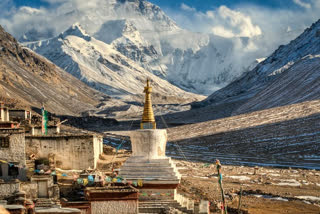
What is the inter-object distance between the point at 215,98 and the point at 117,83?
64.0 meters

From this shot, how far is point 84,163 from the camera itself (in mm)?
22906

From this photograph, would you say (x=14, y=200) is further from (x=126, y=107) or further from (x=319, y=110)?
(x=126, y=107)

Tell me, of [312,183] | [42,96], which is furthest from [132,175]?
[42,96]

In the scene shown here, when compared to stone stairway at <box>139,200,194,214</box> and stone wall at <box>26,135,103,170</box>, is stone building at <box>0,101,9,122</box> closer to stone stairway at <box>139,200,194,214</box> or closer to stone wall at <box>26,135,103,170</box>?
stone wall at <box>26,135,103,170</box>

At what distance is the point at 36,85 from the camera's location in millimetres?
114750

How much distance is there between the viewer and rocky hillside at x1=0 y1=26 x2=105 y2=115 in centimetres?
10262

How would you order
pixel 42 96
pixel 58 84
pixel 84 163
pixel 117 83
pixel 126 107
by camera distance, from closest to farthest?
pixel 84 163, pixel 42 96, pixel 58 84, pixel 126 107, pixel 117 83

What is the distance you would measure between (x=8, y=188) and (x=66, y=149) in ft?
24.3

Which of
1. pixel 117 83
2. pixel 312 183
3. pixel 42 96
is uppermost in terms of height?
pixel 117 83

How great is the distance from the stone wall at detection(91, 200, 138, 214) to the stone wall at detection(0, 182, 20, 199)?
7.69 feet

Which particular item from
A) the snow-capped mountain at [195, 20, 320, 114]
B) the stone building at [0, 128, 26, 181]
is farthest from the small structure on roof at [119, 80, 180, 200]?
the snow-capped mountain at [195, 20, 320, 114]

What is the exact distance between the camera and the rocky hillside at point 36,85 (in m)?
103

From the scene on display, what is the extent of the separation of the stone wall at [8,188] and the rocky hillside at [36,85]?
75233 mm

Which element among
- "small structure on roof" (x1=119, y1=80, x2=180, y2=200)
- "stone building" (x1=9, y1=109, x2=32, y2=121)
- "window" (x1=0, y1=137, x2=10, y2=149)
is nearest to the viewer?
"small structure on roof" (x1=119, y1=80, x2=180, y2=200)
